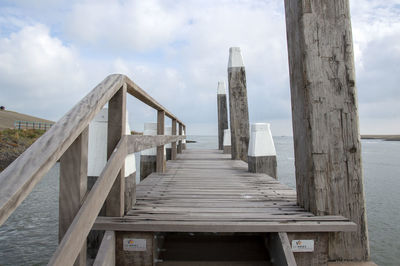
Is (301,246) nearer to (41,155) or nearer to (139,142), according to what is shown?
(139,142)

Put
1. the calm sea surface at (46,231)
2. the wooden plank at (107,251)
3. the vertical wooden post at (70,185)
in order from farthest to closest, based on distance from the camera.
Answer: the calm sea surface at (46,231) → the wooden plank at (107,251) → the vertical wooden post at (70,185)

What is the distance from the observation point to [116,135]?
1.70m

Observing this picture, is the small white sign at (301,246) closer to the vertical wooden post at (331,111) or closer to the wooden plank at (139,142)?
the vertical wooden post at (331,111)

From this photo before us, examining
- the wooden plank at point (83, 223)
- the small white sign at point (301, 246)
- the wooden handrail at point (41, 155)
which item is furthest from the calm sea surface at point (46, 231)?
the wooden handrail at point (41, 155)

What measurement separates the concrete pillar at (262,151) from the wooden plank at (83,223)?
10.0 feet

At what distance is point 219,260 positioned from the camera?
1.91 m

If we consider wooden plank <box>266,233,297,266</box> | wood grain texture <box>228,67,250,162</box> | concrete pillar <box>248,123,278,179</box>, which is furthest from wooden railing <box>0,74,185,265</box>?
wood grain texture <box>228,67,250,162</box>

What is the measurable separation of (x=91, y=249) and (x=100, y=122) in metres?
0.95

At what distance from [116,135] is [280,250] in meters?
1.38

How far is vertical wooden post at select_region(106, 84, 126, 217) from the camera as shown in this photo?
5.58ft

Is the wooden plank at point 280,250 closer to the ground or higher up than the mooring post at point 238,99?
closer to the ground

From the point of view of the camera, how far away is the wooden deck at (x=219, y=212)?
1.71m

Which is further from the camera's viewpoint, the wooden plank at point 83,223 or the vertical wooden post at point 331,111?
the vertical wooden post at point 331,111

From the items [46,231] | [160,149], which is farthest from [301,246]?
[46,231]
